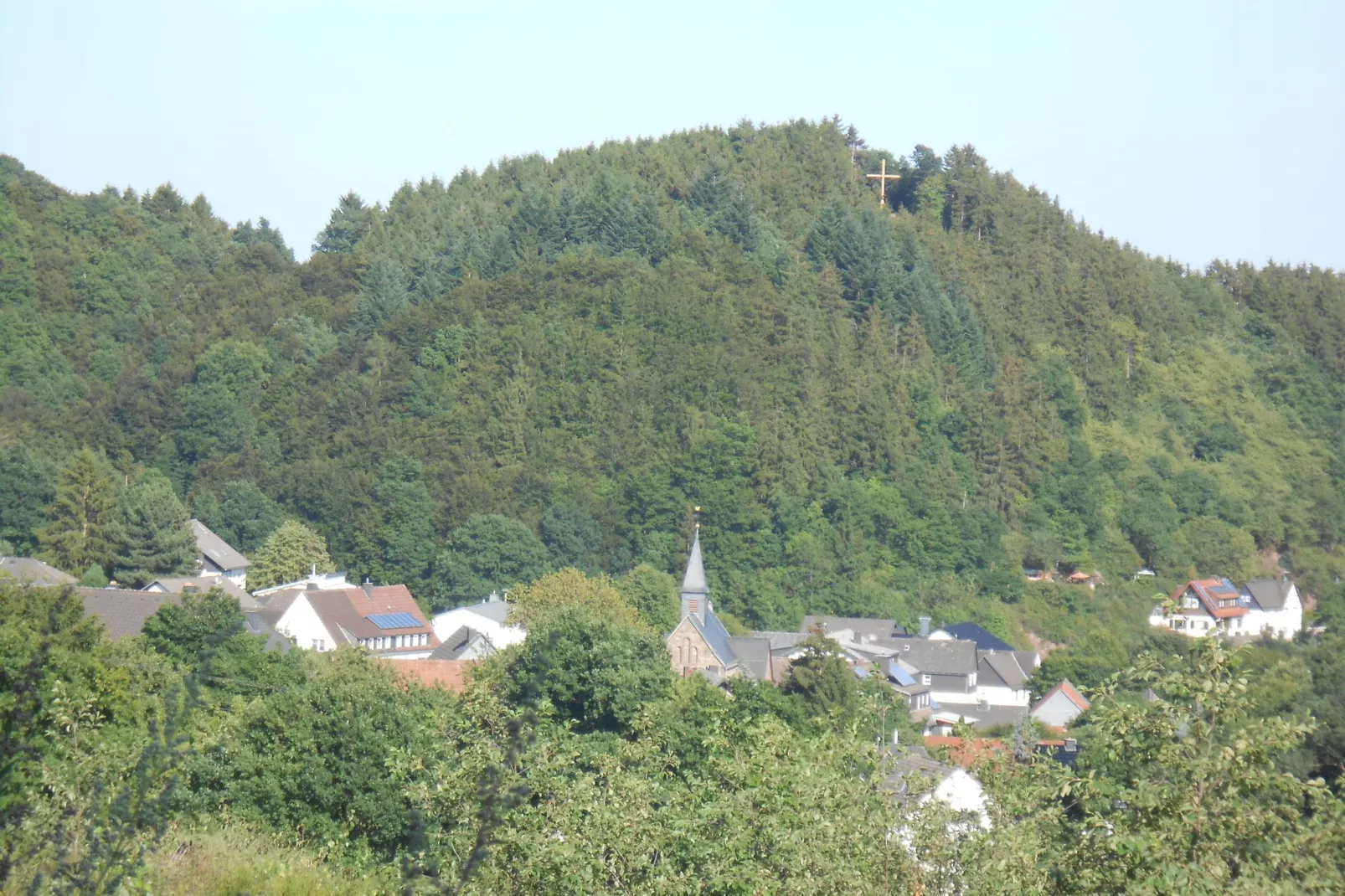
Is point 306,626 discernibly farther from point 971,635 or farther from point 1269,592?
point 1269,592

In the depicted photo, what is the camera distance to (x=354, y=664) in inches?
1236

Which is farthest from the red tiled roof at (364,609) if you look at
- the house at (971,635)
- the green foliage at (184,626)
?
the house at (971,635)

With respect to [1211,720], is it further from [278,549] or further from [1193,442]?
[1193,442]

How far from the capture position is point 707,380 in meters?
74.3

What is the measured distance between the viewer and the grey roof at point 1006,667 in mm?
56688

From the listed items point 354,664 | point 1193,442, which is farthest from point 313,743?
point 1193,442

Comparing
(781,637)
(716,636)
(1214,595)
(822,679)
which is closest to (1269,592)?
(1214,595)

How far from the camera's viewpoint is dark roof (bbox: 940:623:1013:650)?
62094mm

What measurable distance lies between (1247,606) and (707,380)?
25659 millimetres

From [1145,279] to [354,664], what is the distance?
2793 inches

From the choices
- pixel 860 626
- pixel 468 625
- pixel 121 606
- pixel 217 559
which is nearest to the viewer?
pixel 121 606

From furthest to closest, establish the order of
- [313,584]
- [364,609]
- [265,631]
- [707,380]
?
[707,380] < [313,584] < [364,609] < [265,631]

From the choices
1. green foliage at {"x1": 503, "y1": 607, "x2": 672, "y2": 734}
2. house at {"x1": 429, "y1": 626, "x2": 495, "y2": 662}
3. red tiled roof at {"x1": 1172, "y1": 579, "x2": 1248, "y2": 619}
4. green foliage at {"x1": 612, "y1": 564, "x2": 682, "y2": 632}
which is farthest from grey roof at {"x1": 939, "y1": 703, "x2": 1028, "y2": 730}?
green foliage at {"x1": 503, "y1": 607, "x2": 672, "y2": 734}

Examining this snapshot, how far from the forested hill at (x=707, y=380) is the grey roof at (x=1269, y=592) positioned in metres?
0.84
